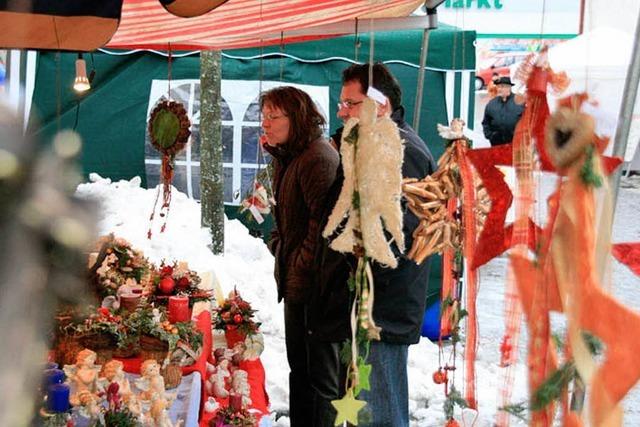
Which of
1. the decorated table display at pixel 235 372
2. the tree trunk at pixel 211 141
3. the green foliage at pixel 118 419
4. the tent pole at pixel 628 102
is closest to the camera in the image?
the tent pole at pixel 628 102

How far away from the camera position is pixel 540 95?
1.32 m

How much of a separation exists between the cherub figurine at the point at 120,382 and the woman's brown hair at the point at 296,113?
41.6 inches

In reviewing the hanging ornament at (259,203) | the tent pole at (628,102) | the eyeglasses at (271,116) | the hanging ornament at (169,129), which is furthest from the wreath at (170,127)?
the tent pole at (628,102)

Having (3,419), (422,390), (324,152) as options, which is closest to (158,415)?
(324,152)

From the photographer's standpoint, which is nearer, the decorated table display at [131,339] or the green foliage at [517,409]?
the green foliage at [517,409]

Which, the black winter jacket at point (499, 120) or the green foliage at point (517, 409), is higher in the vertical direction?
the black winter jacket at point (499, 120)

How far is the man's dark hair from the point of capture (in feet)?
8.03

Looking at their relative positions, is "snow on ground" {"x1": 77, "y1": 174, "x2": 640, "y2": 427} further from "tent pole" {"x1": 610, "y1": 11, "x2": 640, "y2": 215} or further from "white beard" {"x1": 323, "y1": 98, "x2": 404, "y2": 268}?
"tent pole" {"x1": 610, "y1": 11, "x2": 640, "y2": 215}

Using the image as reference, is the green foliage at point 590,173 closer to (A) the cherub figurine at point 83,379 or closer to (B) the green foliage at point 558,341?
(B) the green foliage at point 558,341

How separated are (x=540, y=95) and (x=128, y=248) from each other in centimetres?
279

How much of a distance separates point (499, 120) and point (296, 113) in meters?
1.01

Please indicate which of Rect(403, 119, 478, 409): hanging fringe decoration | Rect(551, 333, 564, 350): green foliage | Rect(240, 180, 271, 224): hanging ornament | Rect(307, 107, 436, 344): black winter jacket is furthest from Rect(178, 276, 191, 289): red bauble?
Rect(551, 333, 564, 350): green foliage

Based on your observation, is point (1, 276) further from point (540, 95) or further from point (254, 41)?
point (254, 41)

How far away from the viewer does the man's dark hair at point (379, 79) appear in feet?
8.03
